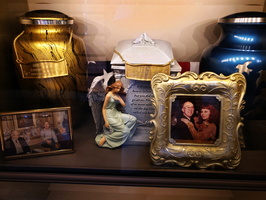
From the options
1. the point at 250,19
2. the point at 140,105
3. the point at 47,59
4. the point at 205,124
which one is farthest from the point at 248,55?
the point at 47,59

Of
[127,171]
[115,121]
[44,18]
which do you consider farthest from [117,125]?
[44,18]

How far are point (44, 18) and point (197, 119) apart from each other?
0.53 m

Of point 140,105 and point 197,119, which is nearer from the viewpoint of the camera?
point 197,119

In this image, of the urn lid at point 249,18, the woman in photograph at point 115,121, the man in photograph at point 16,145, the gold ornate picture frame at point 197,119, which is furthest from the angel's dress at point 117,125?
the urn lid at point 249,18

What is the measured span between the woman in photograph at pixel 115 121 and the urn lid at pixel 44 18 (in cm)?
25

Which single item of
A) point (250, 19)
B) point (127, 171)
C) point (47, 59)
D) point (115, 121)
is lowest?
point (127, 171)

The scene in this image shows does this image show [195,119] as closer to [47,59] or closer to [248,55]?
[248,55]

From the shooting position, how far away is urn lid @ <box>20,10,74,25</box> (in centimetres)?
74

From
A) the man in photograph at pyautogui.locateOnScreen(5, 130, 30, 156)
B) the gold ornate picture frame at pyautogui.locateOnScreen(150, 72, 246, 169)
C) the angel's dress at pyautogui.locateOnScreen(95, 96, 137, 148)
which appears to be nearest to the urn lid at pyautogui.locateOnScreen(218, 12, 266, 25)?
the gold ornate picture frame at pyautogui.locateOnScreen(150, 72, 246, 169)

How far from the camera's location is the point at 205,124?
0.68 m

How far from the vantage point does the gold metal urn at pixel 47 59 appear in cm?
74

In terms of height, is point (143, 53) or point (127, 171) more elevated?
point (143, 53)

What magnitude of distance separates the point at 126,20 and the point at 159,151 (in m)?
0.45

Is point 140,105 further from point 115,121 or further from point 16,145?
point 16,145
